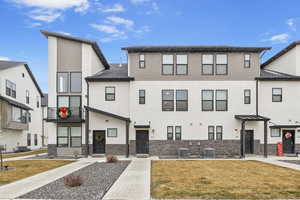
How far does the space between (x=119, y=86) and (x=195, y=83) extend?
649 centimetres

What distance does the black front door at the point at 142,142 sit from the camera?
20.6 metres

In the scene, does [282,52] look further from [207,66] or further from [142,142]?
[142,142]

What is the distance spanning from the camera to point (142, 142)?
67.8 feet

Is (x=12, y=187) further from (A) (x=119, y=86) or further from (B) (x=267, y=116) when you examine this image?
(B) (x=267, y=116)

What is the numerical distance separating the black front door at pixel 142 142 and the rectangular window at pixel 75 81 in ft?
20.9

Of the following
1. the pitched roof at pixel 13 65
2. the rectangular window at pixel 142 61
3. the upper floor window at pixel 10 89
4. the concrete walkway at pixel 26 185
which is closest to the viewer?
the concrete walkway at pixel 26 185

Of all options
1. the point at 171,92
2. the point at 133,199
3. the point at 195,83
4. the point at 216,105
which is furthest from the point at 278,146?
the point at 133,199

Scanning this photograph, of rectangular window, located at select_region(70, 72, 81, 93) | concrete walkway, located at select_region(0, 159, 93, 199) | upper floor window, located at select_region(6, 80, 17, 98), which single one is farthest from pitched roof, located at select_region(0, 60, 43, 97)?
concrete walkway, located at select_region(0, 159, 93, 199)

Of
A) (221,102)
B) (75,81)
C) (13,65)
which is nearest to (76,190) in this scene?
(75,81)

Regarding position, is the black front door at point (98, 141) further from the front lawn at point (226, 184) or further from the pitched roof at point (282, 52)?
the pitched roof at point (282, 52)

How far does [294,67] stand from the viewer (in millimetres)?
21172

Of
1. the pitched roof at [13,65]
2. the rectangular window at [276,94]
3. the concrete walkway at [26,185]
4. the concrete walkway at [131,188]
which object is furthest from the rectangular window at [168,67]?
the pitched roof at [13,65]

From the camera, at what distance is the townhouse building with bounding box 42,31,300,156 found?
66.8 ft

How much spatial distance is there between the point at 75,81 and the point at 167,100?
7990mm
